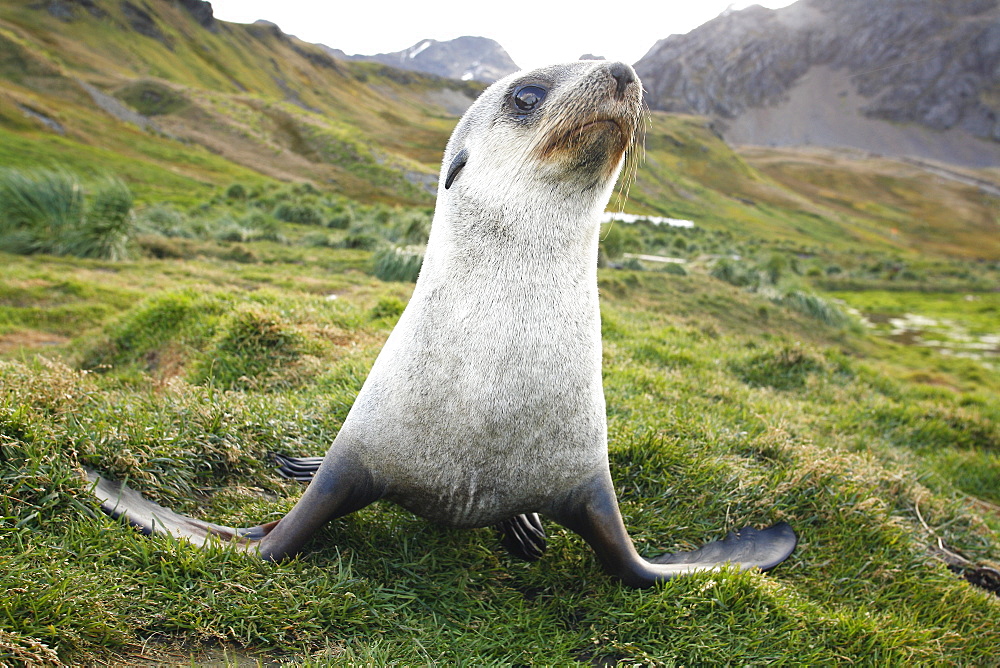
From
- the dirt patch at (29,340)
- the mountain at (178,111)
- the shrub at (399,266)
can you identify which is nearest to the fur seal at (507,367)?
the dirt patch at (29,340)

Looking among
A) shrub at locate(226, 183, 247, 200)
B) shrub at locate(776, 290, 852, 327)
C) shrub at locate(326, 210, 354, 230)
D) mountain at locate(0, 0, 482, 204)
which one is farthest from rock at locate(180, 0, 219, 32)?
shrub at locate(776, 290, 852, 327)

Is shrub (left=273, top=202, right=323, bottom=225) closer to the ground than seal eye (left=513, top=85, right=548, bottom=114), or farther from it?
closer to the ground

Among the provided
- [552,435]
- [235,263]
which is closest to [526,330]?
[552,435]

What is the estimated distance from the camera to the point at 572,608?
95.3 inches

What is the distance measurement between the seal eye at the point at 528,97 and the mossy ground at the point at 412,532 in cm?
182

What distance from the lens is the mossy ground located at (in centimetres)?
199

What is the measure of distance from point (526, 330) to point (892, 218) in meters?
115

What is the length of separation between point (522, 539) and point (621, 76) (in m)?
1.96

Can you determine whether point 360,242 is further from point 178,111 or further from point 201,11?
point 201,11

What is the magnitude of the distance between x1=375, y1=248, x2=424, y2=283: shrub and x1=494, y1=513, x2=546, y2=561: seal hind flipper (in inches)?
335

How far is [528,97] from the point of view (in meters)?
2.45

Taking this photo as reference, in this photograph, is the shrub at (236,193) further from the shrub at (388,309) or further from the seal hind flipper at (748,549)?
the seal hind flipper at (748,549)

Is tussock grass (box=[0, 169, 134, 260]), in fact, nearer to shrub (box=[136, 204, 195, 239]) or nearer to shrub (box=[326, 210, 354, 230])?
shrub (box=[136, 204, 195, 239])

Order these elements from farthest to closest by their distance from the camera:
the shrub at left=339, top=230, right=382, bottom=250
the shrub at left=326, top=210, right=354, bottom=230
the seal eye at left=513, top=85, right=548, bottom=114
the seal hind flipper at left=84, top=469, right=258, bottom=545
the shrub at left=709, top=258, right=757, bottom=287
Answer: the shrub at left=326, top=210, right=354, bottom=230, the shrub at left=709, top=258, right=757, bottom=287, the shrub at left=339, top=230, right=382, bottom=250, the seal eye at left=513, top=85, right=548, bottom=114, the seal hind flipper at left=84, top=469, right=258, bottom=545
